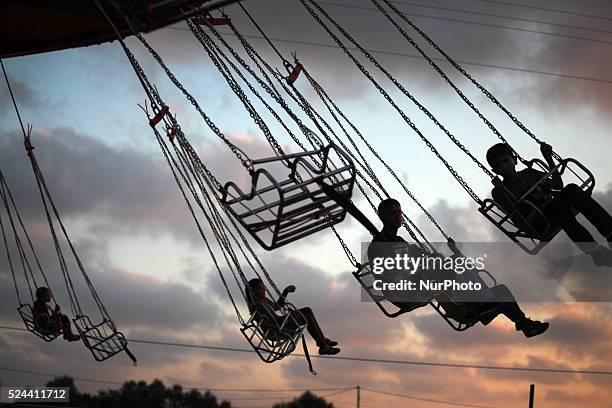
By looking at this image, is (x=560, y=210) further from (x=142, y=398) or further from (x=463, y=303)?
(x=142, y=398)

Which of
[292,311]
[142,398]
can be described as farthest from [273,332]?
[142,398]

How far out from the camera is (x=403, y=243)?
9.15 metres

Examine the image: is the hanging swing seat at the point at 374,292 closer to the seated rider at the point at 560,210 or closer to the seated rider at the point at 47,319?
the seated rider at the point at 560,210

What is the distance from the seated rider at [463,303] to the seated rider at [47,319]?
613 centimetres

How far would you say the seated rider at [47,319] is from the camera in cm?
1322

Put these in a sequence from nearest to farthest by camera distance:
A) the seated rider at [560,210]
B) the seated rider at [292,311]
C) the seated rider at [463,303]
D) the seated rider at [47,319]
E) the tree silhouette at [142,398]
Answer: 1. the seated rider at [560,210]
2. the seated rider at [463,303]
3. the seated rider at [292,311]
4. the seated rider at [47,319]
5. the tree silhouette at [142,398]

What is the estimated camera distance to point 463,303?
30.1ft

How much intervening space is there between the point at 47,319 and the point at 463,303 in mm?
6827

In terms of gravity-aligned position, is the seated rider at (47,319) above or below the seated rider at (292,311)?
above

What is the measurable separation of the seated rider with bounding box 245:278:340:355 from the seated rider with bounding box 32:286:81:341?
12.4ft

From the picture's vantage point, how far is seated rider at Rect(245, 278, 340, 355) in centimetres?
969

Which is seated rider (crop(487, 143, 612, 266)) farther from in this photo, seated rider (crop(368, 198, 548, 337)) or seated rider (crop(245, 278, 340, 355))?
seated rider (crop(245, 278, 340, 355))

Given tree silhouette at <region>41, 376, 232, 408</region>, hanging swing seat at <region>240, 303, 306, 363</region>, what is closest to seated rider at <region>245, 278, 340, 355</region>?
hanging swing seat at <region>240, 303, 306, 363</region>
